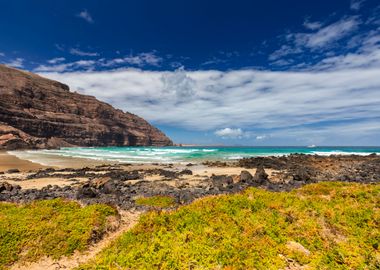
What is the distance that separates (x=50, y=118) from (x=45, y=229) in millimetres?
138433

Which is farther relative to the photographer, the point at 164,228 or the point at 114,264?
the point at 164,228

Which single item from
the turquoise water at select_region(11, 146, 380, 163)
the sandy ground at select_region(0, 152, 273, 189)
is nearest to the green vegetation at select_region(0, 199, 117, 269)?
the sandy ground at select_region(0, 152, 273, 189)

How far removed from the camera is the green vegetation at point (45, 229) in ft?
17.7

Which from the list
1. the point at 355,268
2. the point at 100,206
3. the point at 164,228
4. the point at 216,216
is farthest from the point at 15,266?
the point at 355,268

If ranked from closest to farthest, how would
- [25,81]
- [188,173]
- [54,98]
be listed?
[188,173] < [25,81] < [54,98]

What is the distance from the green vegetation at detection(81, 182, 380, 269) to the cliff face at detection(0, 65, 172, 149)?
102992 mm

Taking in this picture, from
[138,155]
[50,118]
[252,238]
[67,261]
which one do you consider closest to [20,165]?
[138,155]

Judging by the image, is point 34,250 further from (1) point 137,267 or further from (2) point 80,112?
(2) point 80,112

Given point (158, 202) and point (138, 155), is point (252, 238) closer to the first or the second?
point (158, 202)

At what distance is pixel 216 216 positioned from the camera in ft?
19.2

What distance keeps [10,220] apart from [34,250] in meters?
1.03

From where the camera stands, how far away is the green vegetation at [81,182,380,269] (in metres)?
4.57

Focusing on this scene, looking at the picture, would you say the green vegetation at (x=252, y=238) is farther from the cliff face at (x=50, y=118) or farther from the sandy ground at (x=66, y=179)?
the cliff face at (x=50, y=118)

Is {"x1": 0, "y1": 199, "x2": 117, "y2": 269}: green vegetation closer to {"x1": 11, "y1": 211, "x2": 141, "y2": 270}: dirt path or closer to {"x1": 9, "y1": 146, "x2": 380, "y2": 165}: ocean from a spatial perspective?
{"x1": 11, "y1": 211, "x2": 141, "y2": 270}: dirt path
